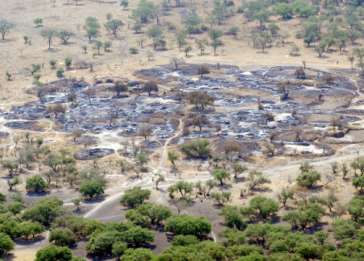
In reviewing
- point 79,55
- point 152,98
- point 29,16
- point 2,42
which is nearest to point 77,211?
point 152,98

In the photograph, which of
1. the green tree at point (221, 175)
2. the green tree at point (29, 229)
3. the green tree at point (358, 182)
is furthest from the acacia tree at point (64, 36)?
the green tree at point (358, 182)

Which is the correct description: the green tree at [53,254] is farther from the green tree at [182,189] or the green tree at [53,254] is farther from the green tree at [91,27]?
the green tree at [91,27]

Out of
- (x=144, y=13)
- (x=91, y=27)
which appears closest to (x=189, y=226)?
(x=91, y=27)

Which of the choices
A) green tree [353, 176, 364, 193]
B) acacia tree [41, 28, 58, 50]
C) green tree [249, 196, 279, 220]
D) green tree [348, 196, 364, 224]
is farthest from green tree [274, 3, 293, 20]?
green tree [348, 196, 364, 224]

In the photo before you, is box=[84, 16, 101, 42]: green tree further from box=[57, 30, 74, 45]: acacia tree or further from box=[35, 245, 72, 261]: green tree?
box=[35, 245, 72, 261]: green tree

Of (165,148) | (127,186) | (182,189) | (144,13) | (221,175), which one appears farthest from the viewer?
(144,13)

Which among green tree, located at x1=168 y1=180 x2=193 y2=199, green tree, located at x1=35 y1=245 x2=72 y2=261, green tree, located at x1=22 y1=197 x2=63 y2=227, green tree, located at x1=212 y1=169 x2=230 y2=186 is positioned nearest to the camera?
green tree, located at x1=35 y1=245 x2=72 y2=261

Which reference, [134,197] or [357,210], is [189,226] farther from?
[357,210]

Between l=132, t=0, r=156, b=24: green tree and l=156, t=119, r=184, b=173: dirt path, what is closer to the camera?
l=156, t=119, r=184, b=173: dirt path

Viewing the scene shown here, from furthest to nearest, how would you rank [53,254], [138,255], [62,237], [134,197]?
1. [134,197]
2. [62,237]
3. [53,254]
4. [138,255]

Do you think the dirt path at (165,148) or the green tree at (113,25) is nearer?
the dirt path at (165,148)
